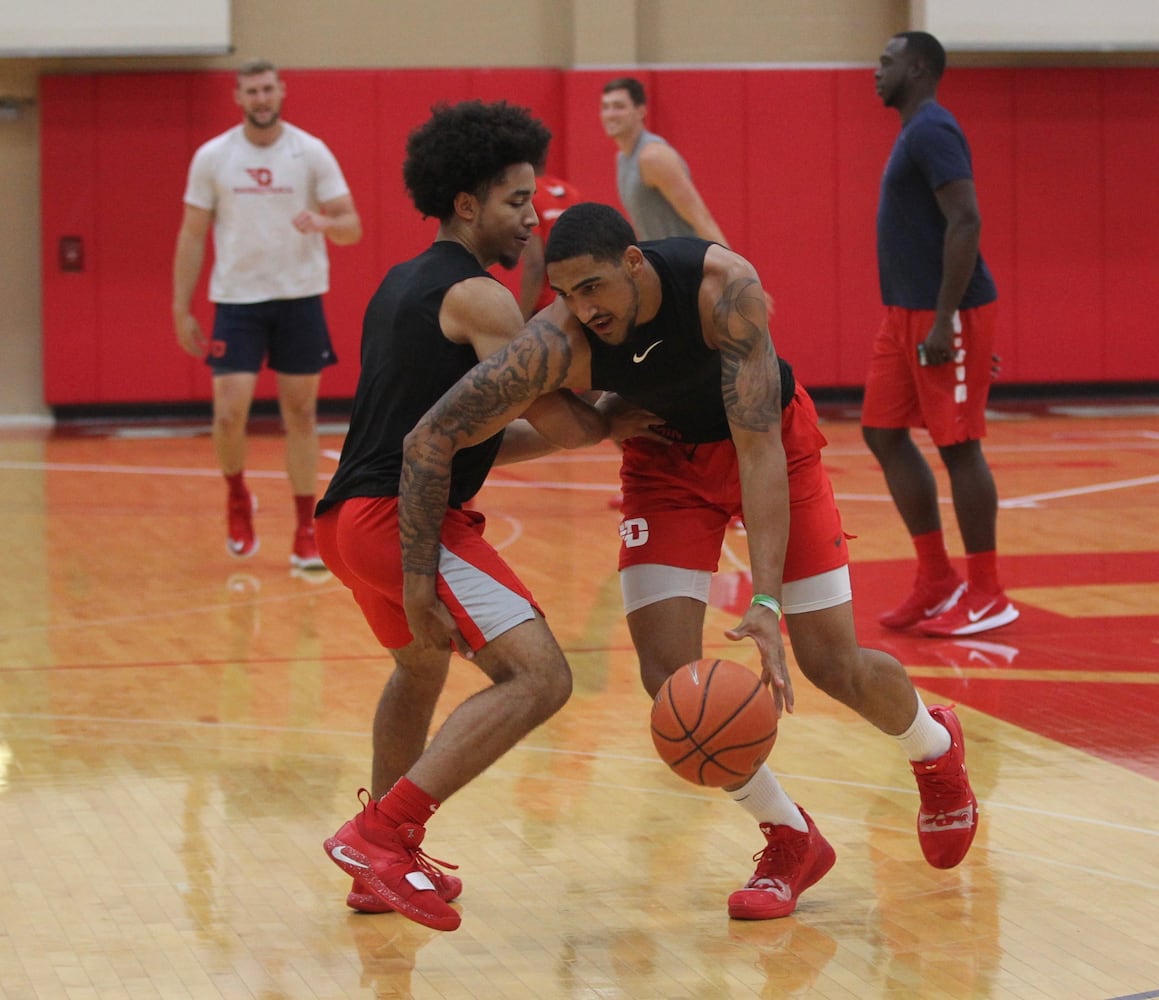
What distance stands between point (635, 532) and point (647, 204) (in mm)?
5197

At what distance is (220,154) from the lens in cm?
834

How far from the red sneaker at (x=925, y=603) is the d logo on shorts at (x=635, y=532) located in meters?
2.84

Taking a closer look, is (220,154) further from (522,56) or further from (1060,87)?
(1060,87)

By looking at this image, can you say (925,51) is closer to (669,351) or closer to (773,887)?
(669,351)

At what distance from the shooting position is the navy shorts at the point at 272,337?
27.0 feet

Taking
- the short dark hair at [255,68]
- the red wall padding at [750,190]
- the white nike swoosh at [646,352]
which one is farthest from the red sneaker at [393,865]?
the red wall padding at [750,190]

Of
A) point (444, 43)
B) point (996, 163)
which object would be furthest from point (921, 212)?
point (996, 163)

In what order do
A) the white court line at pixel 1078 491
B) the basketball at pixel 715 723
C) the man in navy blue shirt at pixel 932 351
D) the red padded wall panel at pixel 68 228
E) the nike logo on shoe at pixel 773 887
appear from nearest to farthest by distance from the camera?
the basketball at pixel 715 723 → the nike logo on shoe at pixel 773 887 → the man in navy blue shirt at pixel 932 351 → the white court line at pixel 1078 491 → the red padded wall panel at pixel 68 228

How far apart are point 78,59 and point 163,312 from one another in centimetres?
211

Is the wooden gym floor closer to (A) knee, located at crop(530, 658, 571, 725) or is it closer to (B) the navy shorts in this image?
(A) knee, located at crop(530, 658, 571, 725)

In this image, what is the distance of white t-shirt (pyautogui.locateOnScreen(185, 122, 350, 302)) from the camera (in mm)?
8320

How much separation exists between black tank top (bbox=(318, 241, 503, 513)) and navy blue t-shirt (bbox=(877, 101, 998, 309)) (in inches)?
122

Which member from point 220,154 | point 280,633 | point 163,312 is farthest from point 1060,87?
point 280,633

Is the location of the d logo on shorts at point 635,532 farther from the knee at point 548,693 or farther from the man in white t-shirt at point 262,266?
the man in white t-shirt at point 262,266
